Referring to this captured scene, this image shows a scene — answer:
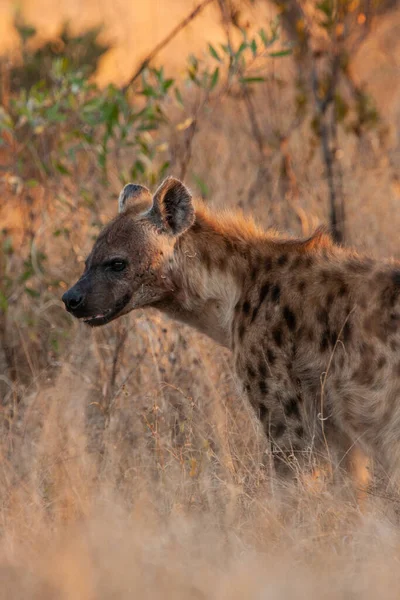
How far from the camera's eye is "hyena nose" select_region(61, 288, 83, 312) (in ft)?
14.0

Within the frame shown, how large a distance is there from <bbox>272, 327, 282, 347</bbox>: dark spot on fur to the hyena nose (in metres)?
0.84

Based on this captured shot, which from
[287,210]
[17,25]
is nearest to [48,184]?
[287,210]

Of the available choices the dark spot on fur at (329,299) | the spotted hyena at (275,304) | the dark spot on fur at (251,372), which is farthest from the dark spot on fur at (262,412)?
the dark spot on fur at (329,299)

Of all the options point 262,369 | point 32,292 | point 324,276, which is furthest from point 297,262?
point 32,292

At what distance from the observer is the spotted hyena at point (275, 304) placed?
3.89m

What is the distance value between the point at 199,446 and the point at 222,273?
855mm

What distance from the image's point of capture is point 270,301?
4.16 m

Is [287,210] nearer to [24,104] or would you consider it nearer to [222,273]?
[24,104]

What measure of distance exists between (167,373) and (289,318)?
124cm

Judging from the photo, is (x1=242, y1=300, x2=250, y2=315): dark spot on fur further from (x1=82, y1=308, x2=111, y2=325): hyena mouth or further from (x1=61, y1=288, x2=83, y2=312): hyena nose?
(x1=61, y1=288, x2=83, y2=312): hyena nose

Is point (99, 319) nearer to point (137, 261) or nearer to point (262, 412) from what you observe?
point (137, 261)

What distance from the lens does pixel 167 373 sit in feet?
16.9

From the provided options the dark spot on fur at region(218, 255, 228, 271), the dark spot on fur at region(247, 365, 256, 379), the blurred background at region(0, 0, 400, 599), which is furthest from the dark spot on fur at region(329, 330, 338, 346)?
the dark spot on fur at region(218, 255, 228, 271)

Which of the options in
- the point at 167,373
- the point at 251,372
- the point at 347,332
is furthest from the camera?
the point at 167,373
